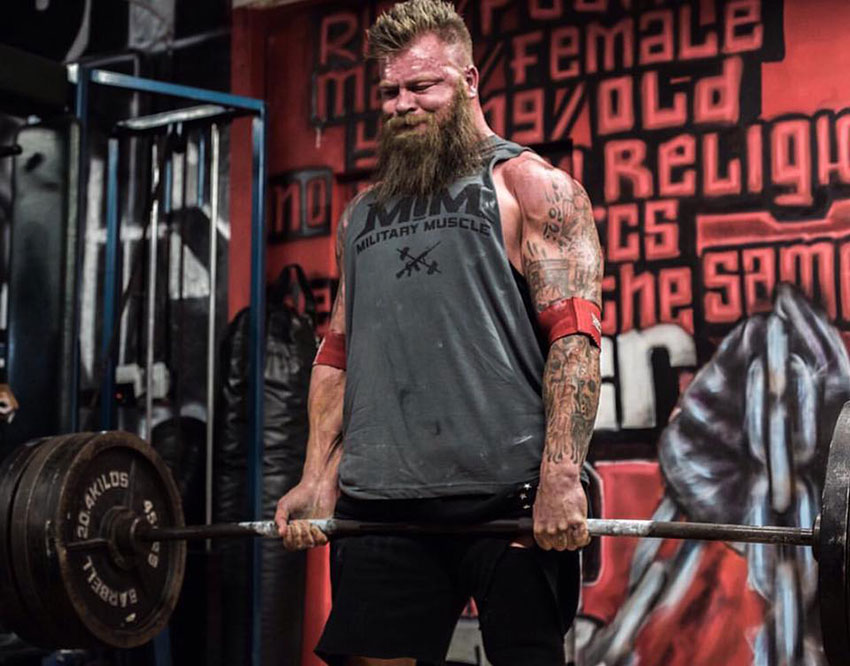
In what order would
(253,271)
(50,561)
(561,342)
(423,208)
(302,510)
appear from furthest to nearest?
1. (253,271)
2. (50,561)
3. (302,510)
4. (423,208)
5. (561,342)

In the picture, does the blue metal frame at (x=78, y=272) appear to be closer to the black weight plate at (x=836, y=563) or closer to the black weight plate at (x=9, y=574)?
the black weight plate at (x=9, y=574)

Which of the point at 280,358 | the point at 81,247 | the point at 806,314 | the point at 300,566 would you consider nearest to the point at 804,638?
the point at 806,314

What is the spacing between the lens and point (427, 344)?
221 centimetres

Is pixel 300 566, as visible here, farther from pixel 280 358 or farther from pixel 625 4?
pixel 625 4

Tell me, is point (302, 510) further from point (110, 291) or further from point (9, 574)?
point (110, 291)

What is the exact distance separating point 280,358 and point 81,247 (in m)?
0.77

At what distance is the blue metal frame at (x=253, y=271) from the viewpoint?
12.4 ft

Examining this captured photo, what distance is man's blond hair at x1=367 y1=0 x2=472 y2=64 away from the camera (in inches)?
91.5

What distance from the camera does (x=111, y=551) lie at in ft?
8.70

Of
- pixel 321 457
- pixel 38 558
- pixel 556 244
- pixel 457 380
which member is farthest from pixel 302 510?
pixel 556 244

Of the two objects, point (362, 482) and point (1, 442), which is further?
point (1, 442)

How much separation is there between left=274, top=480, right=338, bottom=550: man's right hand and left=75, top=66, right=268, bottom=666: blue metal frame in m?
1.41

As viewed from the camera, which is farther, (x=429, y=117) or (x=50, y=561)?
(x=50, y=561)

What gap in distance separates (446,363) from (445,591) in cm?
40
